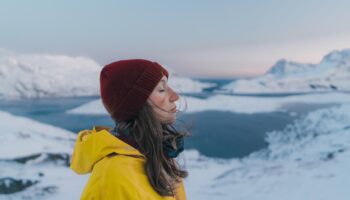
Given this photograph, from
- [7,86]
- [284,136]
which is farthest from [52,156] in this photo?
[7,86]

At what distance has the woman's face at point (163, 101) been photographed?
1350 millimetres

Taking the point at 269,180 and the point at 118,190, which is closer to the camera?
the point at 118,190

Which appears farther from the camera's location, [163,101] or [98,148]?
[163,101]

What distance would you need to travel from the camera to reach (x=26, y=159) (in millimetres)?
12883

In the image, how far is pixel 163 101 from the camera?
4.46 feet

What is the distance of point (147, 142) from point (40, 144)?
51.8ft

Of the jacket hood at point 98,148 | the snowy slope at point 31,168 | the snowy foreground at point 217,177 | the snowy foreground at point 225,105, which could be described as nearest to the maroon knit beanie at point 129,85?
the jacket hood at point 98,148

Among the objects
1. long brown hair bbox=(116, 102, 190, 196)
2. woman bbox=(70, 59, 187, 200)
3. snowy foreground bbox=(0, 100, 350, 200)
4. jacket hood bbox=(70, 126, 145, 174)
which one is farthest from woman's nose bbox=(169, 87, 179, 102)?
snowy foreground bbox=(0, 100, 350, 200)

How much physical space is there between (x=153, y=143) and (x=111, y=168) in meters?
0.29

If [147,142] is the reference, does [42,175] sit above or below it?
below

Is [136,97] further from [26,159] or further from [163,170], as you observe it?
[26,159]

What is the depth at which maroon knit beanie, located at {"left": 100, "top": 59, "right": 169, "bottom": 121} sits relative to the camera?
4.29 ft

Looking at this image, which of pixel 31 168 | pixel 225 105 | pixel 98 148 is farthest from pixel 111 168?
→ pixel 225 105

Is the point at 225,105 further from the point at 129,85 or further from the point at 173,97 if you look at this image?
the point at 129,85
